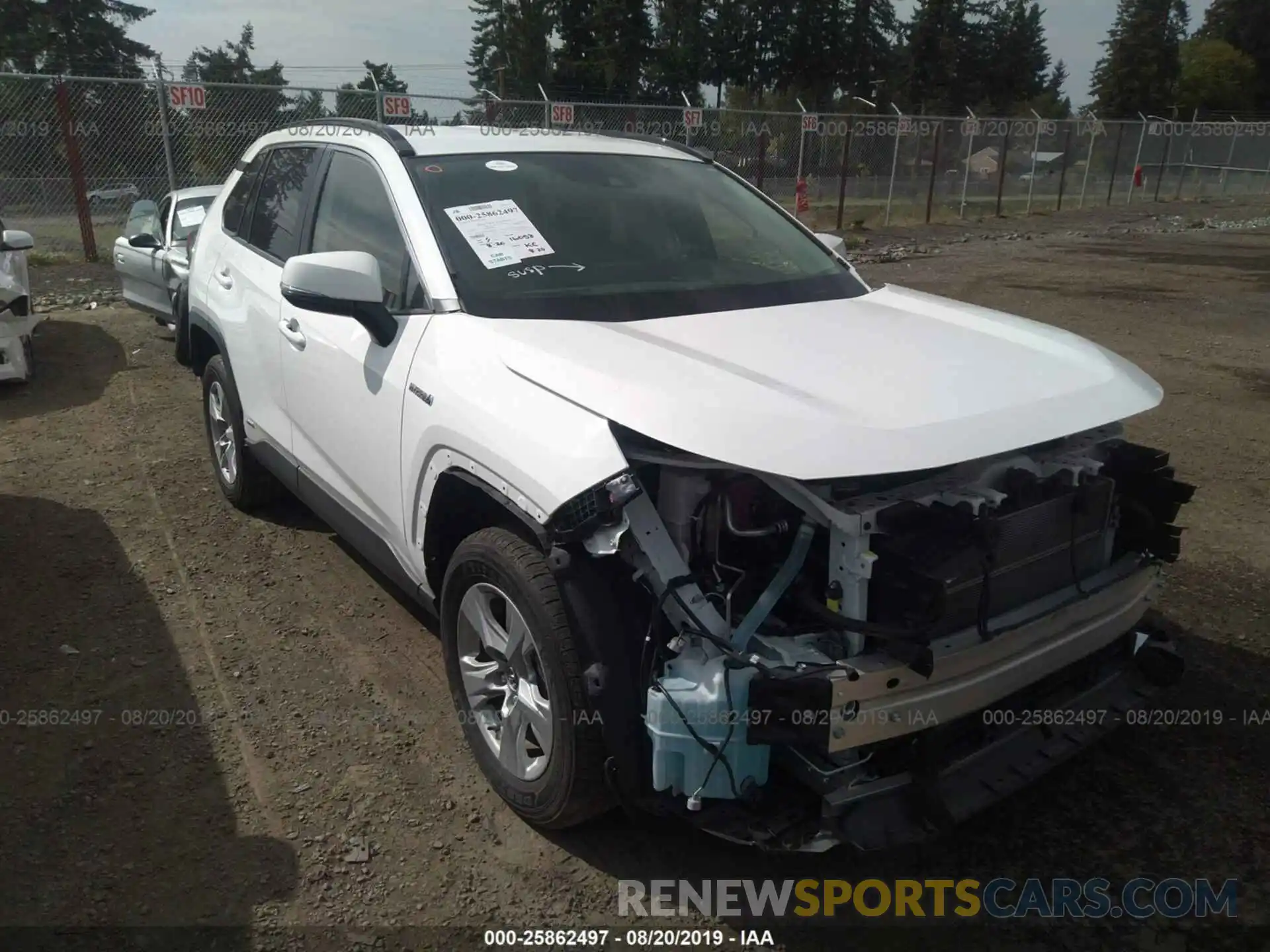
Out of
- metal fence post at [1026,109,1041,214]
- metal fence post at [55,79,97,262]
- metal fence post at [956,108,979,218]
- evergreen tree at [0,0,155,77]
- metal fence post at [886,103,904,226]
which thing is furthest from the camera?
evergreen tree at [0,0,155,77]

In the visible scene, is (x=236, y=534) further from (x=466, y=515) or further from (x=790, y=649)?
(x=790, y=649)

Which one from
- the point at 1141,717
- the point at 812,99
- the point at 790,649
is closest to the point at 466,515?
the point at 790,649

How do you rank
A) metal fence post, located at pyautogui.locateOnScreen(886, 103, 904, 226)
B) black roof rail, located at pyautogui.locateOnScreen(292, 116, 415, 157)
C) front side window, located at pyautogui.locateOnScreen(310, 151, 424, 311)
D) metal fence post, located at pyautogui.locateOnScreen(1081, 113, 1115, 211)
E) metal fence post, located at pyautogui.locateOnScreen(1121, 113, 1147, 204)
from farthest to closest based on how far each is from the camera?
metal fence post, located at pyautogui.locateOnScreen(1121, 113, 1147, 204) → metal fence post, located at pyautogui.locateOnScreen(1081, 113, 1115, 211) → metal fence post, located at pyautogui.locateOnScreen(886, 103, 904, 226) → black roof rail, located at pyautogui.locateOnScreen(292, 116, 415, 157) → front side window, located at pyautogui.locateOnScreen(310, 151, 424, 311)

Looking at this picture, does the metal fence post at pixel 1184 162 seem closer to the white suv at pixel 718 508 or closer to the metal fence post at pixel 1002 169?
the metal fence post at pixel 1002 169

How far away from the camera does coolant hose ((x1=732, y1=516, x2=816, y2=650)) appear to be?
2.42 meters

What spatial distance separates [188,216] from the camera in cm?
905

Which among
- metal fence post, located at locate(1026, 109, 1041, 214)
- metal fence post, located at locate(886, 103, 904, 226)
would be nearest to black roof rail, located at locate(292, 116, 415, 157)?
metal fence post, located at locate(886, 103, 904, 226)

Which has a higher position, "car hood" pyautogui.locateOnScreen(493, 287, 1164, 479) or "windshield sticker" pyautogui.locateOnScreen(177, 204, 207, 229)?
"car hood" pyautogui.locateOnScreen(493, 287, 1164, 479)

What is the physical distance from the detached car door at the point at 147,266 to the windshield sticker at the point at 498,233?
6.47 meters

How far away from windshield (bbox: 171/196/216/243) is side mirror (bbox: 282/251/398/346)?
6.40m

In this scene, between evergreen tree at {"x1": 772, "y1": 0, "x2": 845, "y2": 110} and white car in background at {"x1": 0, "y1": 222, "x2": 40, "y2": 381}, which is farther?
evergreen tree at {"x1": 772, "y1": 0, "x2": 845, "y2": 110}

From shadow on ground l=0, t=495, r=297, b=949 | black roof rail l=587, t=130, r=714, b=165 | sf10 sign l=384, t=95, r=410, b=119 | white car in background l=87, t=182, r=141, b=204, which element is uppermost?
sf10 sign l=384, t=95, r=410, b=119

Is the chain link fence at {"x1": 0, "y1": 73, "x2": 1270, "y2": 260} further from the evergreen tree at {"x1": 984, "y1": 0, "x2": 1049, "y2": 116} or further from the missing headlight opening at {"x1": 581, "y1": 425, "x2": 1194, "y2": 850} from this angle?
the evergreen tree at {"x1": 984, "y1": 0, "x2": 1049, "y2": 116}

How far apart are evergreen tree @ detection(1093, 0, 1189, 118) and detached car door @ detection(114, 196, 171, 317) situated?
72987mm
